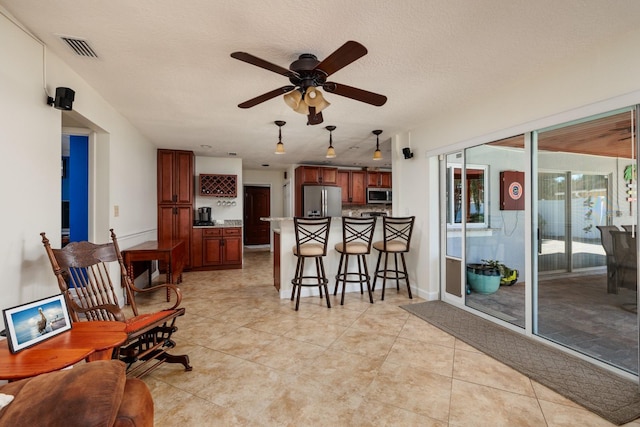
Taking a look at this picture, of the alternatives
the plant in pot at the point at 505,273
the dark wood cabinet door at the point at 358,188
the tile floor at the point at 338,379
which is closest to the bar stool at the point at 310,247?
the tile floor at the point at 338,379

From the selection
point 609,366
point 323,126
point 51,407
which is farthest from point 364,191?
point 51,407

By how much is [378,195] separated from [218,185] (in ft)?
11.7

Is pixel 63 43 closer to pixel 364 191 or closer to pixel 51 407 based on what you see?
pixel 51 407

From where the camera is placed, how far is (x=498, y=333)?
264cm

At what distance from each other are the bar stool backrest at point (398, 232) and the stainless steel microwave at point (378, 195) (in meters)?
3.01

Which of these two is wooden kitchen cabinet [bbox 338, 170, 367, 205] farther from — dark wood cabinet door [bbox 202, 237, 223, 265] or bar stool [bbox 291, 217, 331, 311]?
bar stool [bbox 291, 217, 331, 311]

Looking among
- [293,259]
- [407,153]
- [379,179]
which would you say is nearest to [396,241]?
[407,153]

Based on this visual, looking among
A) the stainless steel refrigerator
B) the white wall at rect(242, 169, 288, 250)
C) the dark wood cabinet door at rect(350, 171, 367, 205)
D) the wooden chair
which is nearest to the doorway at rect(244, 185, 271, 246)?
the white wall at rect(242, 169, 288, 250)

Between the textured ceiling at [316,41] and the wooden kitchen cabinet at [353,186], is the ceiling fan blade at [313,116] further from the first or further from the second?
the wooden kitchen cabinet at [353,186]

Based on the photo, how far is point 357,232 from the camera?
3748 millimetres

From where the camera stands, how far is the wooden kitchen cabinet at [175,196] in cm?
517

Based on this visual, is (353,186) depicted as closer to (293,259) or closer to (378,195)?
(378,195)

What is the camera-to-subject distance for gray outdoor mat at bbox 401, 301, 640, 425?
168cm

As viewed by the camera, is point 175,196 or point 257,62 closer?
point 257,62
